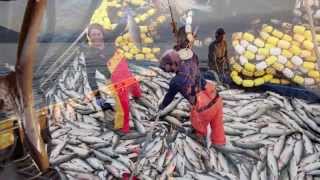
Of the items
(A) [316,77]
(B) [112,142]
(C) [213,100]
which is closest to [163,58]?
(C) [213,100]

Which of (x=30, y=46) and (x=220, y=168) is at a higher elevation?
(x=30, y=46)

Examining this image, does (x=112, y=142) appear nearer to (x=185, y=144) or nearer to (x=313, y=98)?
(x=185, y=144)

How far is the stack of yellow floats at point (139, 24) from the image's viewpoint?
2307 millimetres

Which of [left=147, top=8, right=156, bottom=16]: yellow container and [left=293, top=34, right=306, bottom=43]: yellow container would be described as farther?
[left=147, top=8, right=156, bottom=16]: yellow container

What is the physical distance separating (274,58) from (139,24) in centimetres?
55

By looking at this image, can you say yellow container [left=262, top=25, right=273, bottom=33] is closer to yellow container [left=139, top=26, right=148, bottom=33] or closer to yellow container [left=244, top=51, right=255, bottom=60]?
yellow container [left=244, top=51, right=255, bottom=60]

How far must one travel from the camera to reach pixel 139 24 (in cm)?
232

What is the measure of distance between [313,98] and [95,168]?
93 cm

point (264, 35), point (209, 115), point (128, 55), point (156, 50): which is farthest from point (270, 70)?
point (128, 55)

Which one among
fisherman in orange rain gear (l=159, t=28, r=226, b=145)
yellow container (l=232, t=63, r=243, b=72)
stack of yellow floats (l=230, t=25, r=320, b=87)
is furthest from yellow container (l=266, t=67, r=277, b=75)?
fisherman in orange rain gear (l=159, t=28, r=226, b=145)

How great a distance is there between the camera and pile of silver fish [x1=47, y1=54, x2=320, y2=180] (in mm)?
2242

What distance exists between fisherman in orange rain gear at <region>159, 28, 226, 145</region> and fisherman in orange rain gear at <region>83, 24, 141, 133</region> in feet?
0.53

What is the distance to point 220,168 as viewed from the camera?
7.52ft

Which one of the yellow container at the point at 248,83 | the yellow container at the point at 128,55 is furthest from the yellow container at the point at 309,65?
the yellow container at the point at 128,55
